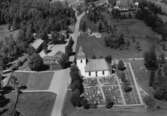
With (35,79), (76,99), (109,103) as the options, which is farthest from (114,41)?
(76,99)

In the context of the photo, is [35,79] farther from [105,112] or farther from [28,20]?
[28,20]

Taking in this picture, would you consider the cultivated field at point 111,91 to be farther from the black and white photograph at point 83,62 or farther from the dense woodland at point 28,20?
the dense woodland at point 28,20

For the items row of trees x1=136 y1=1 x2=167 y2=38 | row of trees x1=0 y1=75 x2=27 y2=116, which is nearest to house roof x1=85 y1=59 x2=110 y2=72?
row of trees x1=0 y1=75 x2=27 y2=116

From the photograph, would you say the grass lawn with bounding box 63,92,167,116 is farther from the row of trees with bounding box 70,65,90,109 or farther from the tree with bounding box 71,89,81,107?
the row of trees with bounding box 70,65,90,109

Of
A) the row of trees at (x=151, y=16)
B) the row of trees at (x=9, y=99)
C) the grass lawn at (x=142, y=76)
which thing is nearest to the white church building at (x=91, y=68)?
the grass lawn at (x=142, y=76)

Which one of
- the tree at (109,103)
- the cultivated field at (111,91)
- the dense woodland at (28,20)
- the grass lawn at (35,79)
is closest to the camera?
the tree at (109,103)

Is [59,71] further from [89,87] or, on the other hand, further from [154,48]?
[154,48]

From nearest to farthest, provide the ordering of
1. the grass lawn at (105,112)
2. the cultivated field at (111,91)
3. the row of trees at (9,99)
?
the grass lawn at (105,112), the row of trees at (9,99), the cultivated field at (111,91)
